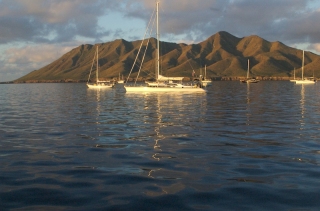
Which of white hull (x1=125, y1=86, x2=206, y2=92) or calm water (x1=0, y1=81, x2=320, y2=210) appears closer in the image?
calm water (x1=0, y1=81, x2=320, y2=210)

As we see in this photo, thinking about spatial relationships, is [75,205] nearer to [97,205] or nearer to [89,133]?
[97,205]

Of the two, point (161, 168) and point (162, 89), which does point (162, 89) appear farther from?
point (161, 168)

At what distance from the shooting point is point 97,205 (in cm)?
934

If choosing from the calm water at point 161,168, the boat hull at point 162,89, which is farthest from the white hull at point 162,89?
the calm water at point 161,168

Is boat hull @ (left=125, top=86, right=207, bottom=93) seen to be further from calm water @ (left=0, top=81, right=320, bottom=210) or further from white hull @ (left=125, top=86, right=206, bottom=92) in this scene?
calm water @ (left=0, top=81, right=320, bottom=210)

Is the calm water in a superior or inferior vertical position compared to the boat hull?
inferior

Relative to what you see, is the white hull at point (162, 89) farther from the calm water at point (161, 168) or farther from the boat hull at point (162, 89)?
the calm water at point (161, 168)

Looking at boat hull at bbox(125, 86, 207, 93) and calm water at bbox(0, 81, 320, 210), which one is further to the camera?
boat hull at bbox(125, 86, 207, 93)

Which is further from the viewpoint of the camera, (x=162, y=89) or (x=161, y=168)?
(x=162, y=89)

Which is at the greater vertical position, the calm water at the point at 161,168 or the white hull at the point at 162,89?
the white hull at the point at 162,89

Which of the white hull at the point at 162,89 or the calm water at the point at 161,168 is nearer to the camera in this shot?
the calm water at the point at 161,168

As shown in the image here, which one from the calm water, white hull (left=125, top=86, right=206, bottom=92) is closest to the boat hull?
white hull (left=125, top=86, right=206, bottom=92)

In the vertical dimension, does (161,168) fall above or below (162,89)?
below

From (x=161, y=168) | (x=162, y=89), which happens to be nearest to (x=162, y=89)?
(x=162, y=89)
